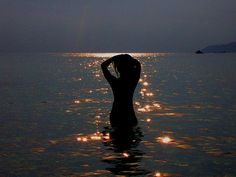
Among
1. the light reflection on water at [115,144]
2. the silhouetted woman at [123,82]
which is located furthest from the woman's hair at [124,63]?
the light reflection on water at [115,144]

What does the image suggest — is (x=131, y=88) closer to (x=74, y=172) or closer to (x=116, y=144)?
(x=116, y=144)

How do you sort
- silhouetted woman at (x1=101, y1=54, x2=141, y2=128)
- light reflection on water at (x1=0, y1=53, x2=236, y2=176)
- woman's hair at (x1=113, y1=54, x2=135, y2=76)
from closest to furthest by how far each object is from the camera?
light reflection on water at (x1=0, y1=53, x2=236, y2=176), woman's hair at (x1=113, y1=54, x2=135, y2=76), silhouetted woman at (x1=101, y1=54, x2=141, y2=128)

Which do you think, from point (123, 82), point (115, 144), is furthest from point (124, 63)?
point (115, 144)

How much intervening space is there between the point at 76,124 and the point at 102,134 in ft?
15.8

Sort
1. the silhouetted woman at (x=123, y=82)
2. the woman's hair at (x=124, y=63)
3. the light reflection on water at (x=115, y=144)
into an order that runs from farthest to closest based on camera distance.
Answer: the silhouetted woman at (x=123, y=82), the woman's hair at (x=124, y=63), the light reflection on water at (x=115, y=144)

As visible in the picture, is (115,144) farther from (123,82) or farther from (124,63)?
(124,63)

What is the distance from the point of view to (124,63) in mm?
21688

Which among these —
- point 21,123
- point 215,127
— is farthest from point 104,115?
point 215,127

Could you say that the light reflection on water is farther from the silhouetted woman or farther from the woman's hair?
the woman's hair

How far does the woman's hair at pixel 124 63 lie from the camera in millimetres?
21562

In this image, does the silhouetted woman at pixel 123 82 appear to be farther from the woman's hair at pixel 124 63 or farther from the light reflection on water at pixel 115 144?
the light reflection on water at pixel 115 144

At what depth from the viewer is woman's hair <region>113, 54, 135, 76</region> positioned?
21562 millimetres

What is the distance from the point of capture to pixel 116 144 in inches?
829

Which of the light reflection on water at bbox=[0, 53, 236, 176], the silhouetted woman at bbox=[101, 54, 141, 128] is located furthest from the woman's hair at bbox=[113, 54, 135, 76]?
the light reflection on water at bbox=[0, 53, 236, 176]
